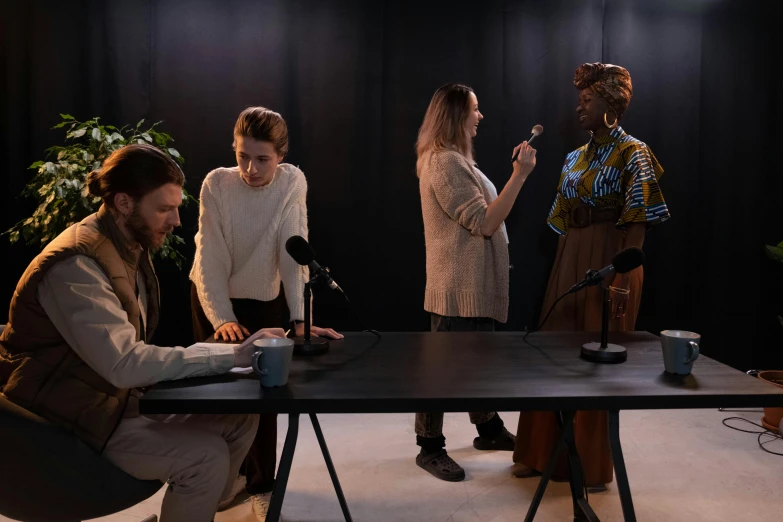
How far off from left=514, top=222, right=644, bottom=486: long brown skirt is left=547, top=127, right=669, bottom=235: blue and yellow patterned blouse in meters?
0.11

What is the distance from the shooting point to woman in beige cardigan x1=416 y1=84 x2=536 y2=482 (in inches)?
100

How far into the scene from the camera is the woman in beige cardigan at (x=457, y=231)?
2.54 meters

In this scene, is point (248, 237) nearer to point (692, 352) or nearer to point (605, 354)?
point (605, 354)

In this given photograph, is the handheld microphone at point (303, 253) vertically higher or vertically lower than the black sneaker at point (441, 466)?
higher

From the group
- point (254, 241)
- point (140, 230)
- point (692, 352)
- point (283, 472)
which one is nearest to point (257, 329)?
point (254, 241)

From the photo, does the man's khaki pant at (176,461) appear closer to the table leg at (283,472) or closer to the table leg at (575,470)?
the table leg at (283,472)

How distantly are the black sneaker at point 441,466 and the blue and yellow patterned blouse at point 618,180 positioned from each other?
110 centimetres

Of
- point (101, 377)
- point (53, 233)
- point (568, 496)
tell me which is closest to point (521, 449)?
point (568, 496)

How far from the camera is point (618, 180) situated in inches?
96.4

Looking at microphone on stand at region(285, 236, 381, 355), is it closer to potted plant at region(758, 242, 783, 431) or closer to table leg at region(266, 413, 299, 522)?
table leg at region(266, 413, 299, 522)

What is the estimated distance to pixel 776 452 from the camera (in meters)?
3.00

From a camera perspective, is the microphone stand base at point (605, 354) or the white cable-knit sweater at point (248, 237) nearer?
the microphone stand base at point (605, 354)

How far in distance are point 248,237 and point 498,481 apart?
1386mm

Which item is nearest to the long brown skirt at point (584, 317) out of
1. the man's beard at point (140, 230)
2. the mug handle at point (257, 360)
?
the mug handle at point (257, 360)
